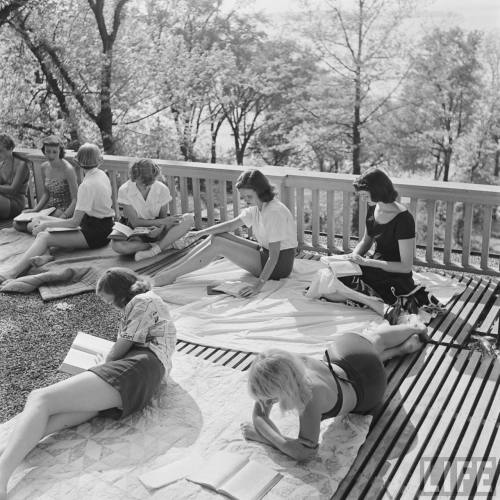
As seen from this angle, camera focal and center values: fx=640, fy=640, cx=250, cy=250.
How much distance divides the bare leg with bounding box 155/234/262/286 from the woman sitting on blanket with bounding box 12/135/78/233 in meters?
1.61

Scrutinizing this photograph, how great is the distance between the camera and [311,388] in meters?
2.62

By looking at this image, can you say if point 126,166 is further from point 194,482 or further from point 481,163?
point 481,163

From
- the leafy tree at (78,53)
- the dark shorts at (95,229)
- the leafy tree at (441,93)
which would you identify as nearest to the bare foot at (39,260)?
the dark shorts at (95,229)

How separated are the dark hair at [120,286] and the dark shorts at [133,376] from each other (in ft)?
0.85

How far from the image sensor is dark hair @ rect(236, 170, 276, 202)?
4.71 metres

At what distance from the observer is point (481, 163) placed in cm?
1969

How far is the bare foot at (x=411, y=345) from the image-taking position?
367cm

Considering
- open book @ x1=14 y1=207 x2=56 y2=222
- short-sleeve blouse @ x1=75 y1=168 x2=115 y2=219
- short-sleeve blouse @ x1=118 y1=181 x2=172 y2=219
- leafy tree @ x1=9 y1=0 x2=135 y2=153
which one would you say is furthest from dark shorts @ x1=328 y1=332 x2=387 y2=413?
leafy tree @ x1=9 y1=0 x2=135 y2=153

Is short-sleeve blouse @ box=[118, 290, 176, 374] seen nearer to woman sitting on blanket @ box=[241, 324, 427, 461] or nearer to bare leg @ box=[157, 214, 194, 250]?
woman sitting on blanket @ box=[241, 324, 427, 461]

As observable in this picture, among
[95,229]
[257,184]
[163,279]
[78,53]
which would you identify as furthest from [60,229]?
[78,53]

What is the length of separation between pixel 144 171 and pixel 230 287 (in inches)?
52.0

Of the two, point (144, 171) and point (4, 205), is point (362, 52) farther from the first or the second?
point (144, 171)

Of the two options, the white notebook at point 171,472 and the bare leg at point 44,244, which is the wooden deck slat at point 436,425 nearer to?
the white notebook at point 171,472

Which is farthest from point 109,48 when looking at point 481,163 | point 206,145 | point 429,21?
point 481,163
